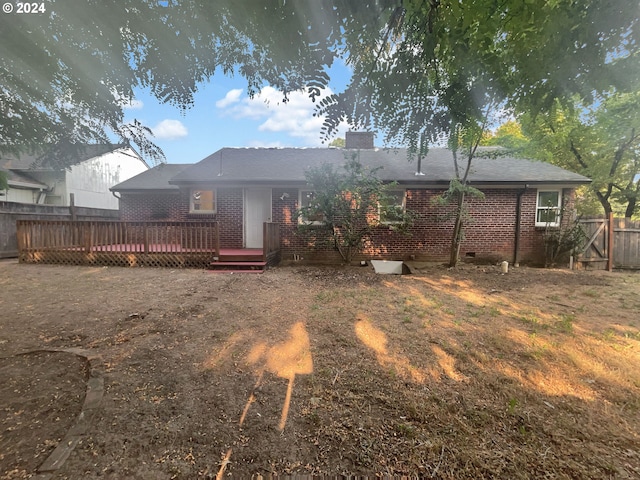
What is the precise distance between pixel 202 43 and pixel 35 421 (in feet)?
11.6

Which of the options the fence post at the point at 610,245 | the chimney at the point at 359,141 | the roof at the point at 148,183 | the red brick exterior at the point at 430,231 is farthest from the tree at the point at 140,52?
the fence post at the point at 610,245

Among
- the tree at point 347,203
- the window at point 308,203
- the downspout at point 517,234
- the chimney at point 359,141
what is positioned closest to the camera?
the tree at point 347,203

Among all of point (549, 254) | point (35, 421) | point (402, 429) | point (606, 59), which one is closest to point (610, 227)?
point (549, 254)

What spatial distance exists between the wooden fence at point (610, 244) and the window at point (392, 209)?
6.10 m

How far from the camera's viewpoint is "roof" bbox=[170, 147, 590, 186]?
10531 millimetres

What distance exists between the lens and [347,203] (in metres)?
9.03

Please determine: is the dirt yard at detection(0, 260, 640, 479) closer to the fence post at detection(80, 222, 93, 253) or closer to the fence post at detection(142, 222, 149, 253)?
the fence post at detection(142, 222, 149, 253)

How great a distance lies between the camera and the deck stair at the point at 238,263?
885 centimetres

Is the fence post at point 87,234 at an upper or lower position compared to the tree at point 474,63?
lower

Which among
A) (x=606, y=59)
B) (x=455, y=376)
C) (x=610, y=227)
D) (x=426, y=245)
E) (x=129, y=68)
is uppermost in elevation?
(x=129, y=68)

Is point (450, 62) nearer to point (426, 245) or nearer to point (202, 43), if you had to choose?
point (202, 43)

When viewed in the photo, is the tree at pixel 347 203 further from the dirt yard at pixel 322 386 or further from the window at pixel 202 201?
the window at pixel 202 201

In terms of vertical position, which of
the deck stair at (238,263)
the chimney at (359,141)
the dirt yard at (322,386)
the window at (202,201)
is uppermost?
the chimney at (359,141)

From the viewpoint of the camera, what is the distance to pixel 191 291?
255 inches
